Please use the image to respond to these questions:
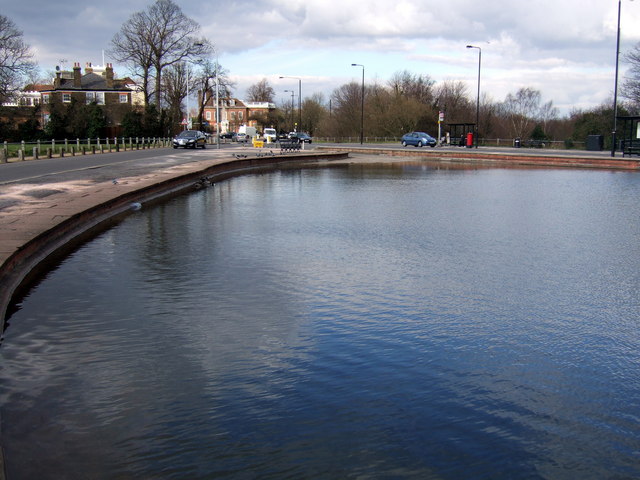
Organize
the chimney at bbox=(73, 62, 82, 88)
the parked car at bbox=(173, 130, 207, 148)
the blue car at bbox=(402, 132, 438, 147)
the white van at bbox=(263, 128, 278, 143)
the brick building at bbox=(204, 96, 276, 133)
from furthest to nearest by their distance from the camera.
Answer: the brick building at bbox=(204, 96, 276, 133)
the chimney at bbox=(73, 62, 82, 88)
the white van at bbox=(263, 128, 278, 143)
the blue car at bbox=(402, 132, 438, 147)
the parked car at bbox=(173, 130, 207, 148)

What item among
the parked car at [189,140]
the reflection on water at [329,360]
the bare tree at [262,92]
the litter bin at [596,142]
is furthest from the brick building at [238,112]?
the reflection on water at [329,360]

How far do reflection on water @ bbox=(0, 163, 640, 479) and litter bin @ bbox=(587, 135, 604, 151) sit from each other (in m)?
41.1

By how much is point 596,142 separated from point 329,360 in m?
48.8

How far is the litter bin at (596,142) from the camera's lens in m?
49.2

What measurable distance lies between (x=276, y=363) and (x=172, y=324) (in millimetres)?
1587

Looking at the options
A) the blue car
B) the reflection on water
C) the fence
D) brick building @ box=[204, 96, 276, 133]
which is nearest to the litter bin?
the blue car

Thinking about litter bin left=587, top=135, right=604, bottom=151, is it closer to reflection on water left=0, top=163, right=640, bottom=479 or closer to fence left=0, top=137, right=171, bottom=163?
fence left=0, top=137, right=171, bottom=163

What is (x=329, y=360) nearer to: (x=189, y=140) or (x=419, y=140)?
(x=189, y=140)

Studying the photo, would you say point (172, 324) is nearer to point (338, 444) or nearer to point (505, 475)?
point (338, 444)

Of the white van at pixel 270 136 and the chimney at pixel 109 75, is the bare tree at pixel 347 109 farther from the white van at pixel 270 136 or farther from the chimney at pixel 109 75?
the chimney at pixel 109 75

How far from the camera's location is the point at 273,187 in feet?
74.5

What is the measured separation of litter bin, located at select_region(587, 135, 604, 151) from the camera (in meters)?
49.2

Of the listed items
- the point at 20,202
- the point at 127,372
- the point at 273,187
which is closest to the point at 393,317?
the point at 127,372

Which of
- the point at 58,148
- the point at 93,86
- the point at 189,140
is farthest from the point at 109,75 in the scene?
the point at 58,148
